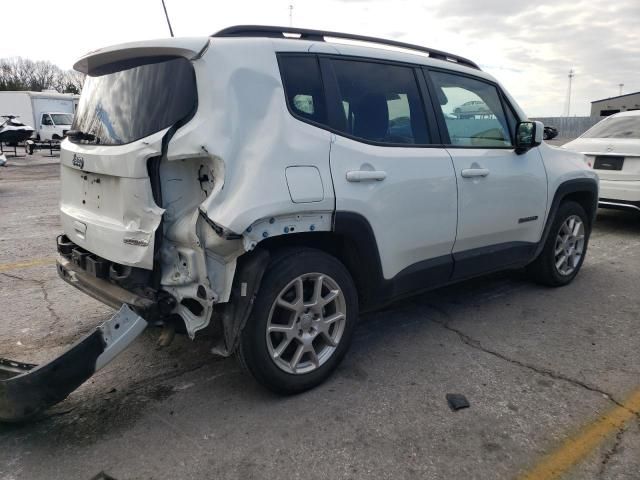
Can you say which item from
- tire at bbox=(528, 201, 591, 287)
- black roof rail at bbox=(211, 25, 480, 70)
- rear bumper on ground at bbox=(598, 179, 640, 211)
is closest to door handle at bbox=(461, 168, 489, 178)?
black roof rail at bbox=(211, 25, 480, 70)

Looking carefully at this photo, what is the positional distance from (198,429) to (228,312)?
0.65 m

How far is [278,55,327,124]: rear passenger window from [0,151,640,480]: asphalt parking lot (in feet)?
5.47

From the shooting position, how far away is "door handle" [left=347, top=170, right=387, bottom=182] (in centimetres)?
305

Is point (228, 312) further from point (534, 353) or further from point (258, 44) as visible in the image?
point (534, 353)

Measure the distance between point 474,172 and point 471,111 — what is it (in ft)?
1.99

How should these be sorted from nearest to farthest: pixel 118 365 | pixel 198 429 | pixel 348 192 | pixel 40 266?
pixel 198 429, pixel 348 192, pixel 118 365, pixel 40 266

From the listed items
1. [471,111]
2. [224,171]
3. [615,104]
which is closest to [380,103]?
[471,111]

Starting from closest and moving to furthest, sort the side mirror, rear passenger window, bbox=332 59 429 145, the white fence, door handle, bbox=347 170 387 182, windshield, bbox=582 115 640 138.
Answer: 1. door handle, bbox=347 170 387 182
2. rear passenger window, bbox=332 59 429 145
3. the side mirror
4. windshield, bbox=582 115 640 138
5. the white fence

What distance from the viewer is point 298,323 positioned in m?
3.03

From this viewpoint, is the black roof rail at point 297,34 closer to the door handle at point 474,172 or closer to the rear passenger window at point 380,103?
the rear passenger window at point 380,103

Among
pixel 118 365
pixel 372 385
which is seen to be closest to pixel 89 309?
pixel 118 365

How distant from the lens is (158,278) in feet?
9.32

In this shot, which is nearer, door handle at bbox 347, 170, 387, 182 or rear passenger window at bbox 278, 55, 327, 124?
rear passenger window at bbox 278, 55, 327, 124

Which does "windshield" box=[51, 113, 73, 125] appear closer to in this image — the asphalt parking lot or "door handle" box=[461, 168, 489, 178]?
the asphalt parking lot
